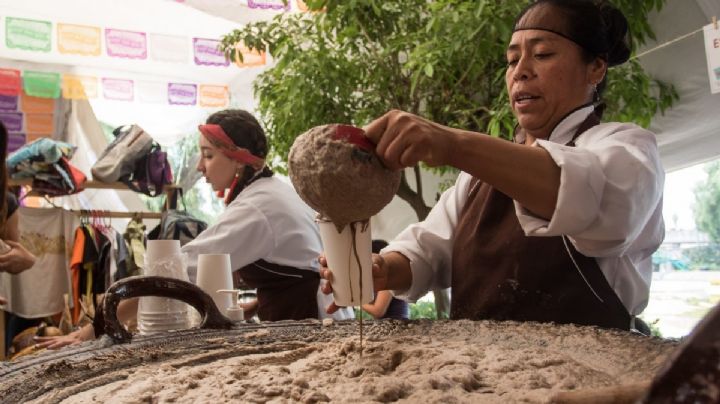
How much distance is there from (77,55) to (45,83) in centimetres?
53

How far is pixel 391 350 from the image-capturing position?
101cm

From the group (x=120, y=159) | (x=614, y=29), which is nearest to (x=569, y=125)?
(x=614, y=29)

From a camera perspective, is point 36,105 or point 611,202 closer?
point 611,202

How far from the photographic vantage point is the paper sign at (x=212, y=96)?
223 inches

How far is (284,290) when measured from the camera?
7.67 ft

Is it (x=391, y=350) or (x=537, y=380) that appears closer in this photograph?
(x=537, y=380)

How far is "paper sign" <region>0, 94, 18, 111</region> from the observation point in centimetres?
493

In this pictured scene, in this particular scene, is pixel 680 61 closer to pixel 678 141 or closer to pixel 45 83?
pixel 678 141

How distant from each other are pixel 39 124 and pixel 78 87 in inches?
19.7

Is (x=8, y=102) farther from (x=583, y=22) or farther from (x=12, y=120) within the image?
(x=583, y=22)

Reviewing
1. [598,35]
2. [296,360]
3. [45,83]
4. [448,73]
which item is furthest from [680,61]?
[45,83]

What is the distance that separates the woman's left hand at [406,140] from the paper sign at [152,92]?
5.10m

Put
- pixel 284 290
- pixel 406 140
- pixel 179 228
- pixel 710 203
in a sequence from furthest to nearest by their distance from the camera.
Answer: pixel 179 228
pixel 710 203
pixel 284 290
pixel 406 140

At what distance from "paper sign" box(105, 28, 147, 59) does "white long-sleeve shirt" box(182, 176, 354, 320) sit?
3089mm
